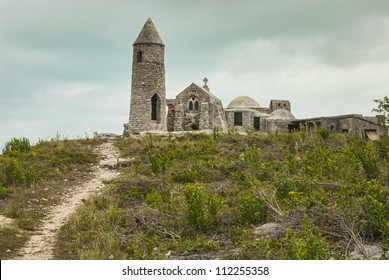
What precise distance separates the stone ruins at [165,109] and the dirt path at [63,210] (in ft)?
30.5

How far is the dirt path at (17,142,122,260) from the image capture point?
9477 millimetres

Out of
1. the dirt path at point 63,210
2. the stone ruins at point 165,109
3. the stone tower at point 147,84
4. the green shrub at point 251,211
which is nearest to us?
the dirt path at point 63,210

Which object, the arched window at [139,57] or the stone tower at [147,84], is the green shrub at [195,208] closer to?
the stone tower at [147,84]

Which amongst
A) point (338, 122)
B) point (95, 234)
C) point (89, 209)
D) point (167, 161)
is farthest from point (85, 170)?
point (338, 122)

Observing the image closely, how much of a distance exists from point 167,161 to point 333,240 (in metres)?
9.52

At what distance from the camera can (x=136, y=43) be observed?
31781 millimetres

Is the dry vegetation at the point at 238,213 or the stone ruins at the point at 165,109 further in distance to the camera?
the stone ruins at the point at 165,109

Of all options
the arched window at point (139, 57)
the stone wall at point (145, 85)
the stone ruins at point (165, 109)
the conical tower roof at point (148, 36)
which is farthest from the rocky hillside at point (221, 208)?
the conical tower roof at point (148, 36)

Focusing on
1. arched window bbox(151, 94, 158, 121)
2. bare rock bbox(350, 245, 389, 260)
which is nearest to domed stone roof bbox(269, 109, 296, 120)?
arched window bbox(151, 94, 158, 121)

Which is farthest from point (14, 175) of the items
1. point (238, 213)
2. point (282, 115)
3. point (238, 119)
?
point (282, 115)

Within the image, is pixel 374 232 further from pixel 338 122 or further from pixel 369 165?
pixel 338 122

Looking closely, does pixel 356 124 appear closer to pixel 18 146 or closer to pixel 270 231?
pixel 18 146

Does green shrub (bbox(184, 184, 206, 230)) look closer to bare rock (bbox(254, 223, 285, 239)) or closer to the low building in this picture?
bare rock (bbox(254, 223, 285, 239))

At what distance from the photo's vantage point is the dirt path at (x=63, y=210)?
9.48 m
